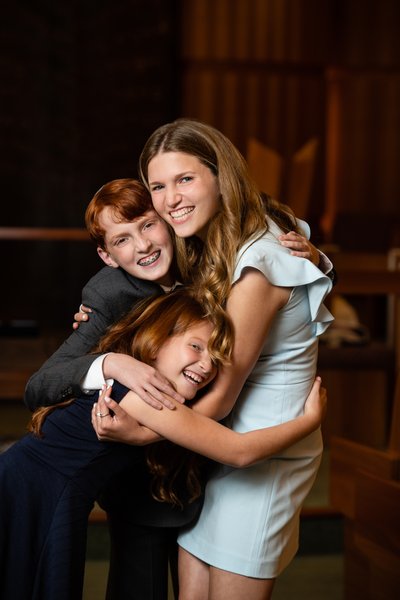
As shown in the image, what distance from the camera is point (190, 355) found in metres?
1.69

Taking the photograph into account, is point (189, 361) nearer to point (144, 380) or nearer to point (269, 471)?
point (144, 380)

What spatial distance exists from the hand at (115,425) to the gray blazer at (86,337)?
9cm

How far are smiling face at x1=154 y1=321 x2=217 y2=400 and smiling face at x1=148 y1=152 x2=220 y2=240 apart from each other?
0.78 ft

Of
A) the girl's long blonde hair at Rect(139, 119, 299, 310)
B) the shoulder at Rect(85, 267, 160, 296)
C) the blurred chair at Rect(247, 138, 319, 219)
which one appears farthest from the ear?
the blurred chair at Rect(247, 138, 319, 219)

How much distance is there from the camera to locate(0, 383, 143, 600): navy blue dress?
67.2 inches

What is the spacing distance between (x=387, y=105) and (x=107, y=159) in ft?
8.43

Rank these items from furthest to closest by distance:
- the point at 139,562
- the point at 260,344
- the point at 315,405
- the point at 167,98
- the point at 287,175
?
the point at 167,98 → the point at 287,175 → the point at 139,562 → the point at 315,405 → the point at 260,344

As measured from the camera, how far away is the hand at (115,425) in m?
1.64

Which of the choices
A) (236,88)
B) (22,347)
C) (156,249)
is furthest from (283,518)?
(236,88)

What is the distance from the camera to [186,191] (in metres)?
1.81

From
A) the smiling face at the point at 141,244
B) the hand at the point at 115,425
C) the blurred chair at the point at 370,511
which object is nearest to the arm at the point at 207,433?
the hand at the point at 115,425

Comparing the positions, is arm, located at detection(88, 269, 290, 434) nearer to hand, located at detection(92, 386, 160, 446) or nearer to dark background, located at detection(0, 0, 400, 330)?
hand, located at detection(92, 386, 160, 446)

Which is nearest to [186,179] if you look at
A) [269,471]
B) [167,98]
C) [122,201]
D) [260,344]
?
[122,201]

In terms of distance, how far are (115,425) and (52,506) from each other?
24 centimetres
